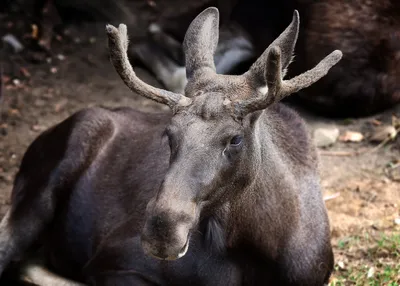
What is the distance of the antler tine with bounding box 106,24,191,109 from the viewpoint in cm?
436

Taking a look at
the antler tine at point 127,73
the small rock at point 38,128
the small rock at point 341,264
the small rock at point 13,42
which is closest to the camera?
the antler tine at point 127,73

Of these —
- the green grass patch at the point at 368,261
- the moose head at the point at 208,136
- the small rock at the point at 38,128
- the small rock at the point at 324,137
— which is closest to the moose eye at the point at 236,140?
the moose head at the point at 208,136

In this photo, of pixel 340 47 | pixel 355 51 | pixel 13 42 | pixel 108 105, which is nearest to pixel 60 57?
pixel 13 42

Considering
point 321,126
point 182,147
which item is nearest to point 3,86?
point 321,126

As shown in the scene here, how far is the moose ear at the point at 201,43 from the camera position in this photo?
4.84 m

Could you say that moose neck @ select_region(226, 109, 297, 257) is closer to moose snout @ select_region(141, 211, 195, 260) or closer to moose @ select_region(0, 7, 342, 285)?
moose @ select_region(0, 7, 342, 285)

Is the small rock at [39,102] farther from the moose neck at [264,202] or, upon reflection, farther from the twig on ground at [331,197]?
the moose neck at [264,202]

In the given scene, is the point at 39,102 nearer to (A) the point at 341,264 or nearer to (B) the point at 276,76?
(A) the point at 341,264

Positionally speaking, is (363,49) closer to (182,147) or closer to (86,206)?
(86,206)

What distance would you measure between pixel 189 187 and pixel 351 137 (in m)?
4.24

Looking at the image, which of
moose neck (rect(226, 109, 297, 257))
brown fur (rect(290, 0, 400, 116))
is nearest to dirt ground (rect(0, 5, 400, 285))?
brown fur (rect(290, 0, 400, 116))

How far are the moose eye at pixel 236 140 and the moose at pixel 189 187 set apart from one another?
0.02 meters

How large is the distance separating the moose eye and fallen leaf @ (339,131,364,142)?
3861 mm

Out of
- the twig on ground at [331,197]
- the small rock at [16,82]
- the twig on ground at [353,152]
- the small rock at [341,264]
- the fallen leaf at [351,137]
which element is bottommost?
the fallen leaf at [351,137]
